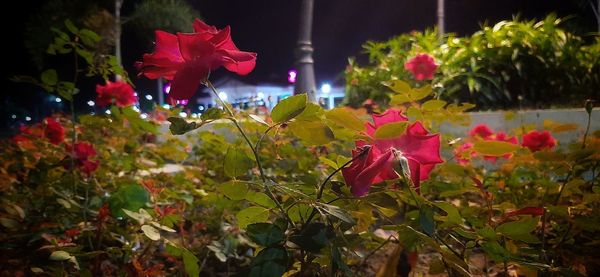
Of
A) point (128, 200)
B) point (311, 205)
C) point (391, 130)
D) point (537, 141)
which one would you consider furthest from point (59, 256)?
point (537, 141)

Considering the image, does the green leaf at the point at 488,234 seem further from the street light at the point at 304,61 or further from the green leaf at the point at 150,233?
the street light at the point at 304,61

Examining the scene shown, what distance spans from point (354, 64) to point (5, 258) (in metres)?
4.65

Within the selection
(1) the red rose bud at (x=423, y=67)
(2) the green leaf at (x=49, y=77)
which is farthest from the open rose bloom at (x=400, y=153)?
(1) the red rose bud at (x=423, y=67)

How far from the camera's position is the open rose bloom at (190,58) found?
2.09 ft

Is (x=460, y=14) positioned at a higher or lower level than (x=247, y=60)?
higher

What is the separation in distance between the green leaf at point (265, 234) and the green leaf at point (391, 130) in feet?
0.66

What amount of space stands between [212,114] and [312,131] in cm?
16

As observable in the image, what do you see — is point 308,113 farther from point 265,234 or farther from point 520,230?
point 520,230

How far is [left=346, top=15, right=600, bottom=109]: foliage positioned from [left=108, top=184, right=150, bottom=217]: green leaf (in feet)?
9.51

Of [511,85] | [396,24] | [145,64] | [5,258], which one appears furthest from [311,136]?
[396,24]

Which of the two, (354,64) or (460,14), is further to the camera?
(460,14)

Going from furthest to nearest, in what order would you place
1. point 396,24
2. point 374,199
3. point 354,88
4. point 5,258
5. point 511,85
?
point 396,24, point 354,88, point 511,85, point 5,258, point 374,199

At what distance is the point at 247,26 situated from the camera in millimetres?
8828

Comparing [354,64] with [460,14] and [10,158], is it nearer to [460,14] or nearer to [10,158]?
[10,158]
